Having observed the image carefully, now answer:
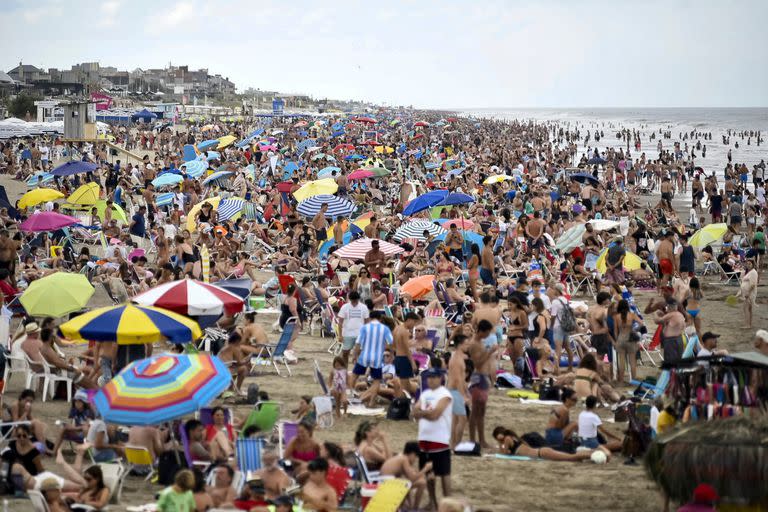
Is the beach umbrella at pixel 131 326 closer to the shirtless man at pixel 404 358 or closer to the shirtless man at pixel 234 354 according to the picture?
the shirtless man at pixel 234 354

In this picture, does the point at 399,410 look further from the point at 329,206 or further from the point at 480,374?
the point at 329,206

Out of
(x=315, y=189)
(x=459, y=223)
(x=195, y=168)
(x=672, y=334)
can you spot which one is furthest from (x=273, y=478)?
(x=195, y=168)

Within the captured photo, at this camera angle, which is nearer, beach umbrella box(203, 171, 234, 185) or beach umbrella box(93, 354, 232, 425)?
beach umbrella box(93, 354, 232, 425)

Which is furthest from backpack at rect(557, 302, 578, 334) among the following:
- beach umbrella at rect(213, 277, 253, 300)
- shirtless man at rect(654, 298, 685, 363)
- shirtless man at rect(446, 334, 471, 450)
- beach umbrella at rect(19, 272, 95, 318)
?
beach umbrella at rect(19, 272, 95, 318)

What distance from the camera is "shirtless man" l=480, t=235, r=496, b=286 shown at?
48.0 ft

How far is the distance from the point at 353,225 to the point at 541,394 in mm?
7961

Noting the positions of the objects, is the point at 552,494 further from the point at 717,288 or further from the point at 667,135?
the point at 667,135

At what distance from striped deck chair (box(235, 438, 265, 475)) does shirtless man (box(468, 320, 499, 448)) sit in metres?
1.98

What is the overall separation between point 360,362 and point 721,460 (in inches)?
171

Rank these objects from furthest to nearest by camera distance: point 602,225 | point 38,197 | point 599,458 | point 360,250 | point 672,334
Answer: point 38,197, point 602,225, point 360,250, point 672,334, point 599,458

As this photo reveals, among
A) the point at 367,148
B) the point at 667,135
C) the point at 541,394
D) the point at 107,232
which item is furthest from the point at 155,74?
the point at 541,394

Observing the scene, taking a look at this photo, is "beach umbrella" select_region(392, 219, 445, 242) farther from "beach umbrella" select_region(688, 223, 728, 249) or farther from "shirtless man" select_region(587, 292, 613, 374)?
"shirtless man" select_region(587, 292, 613, 374)

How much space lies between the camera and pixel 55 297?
34.1ft

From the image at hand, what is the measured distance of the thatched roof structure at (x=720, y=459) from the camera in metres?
6.05
